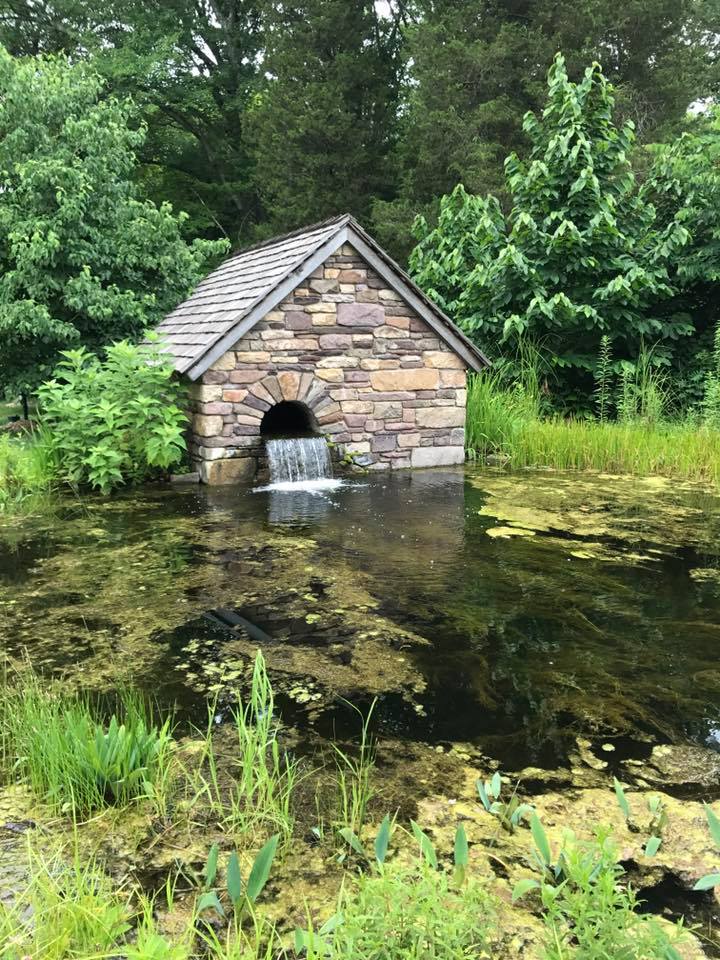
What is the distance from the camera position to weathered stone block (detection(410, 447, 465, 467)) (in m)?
10.7

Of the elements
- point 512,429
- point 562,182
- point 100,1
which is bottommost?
point 512,429

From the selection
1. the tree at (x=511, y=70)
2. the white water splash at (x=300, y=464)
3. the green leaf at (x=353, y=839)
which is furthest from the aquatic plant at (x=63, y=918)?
the tree at (x=511, y=70)

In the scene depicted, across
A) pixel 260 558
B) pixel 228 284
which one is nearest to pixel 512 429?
pixel 228 284

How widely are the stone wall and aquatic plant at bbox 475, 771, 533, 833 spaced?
6752 millimetres

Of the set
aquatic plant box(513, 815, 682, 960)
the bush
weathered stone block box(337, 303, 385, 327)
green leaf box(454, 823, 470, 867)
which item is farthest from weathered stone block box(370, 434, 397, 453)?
green leaf box(454, 823, 470, 867)

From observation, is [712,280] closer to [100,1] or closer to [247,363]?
[247,363]

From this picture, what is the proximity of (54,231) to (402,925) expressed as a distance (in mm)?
11386

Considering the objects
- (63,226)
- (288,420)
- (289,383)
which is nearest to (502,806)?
(289,383)

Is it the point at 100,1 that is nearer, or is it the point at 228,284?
the point at 228,284

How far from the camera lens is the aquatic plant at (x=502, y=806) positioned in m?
2.86

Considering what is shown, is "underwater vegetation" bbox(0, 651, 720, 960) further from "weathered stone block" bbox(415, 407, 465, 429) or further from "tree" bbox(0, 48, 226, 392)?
"tree" bbox(0, 48, 226, 392)

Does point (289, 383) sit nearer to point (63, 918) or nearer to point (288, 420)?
point (288, 420)

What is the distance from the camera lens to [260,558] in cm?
627

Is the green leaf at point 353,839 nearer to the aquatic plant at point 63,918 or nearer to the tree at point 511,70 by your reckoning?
the aquatic plant at point 63,918
